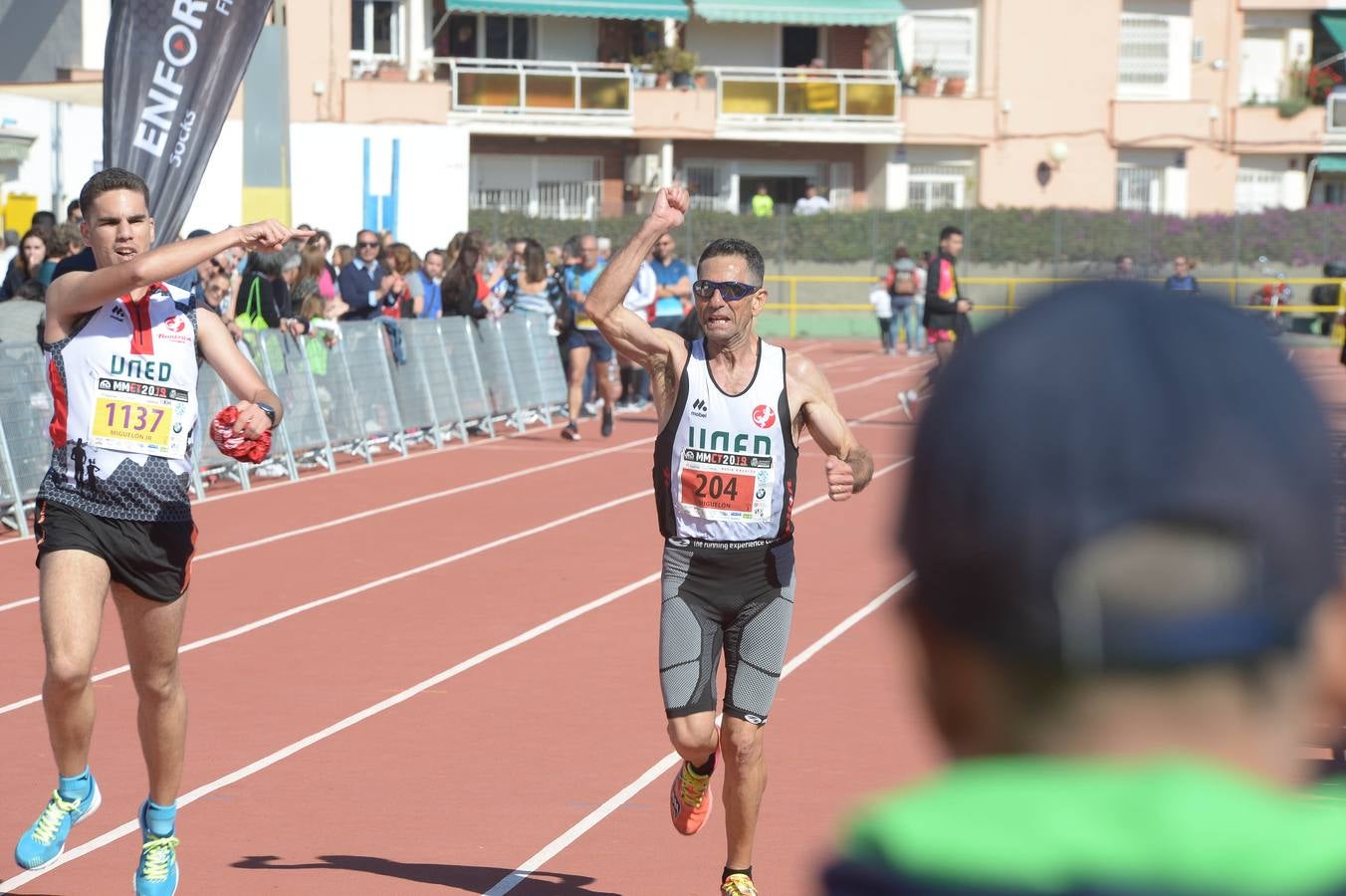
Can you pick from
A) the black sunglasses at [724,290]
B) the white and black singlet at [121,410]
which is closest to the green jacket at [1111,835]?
the white and black singlet at [121,410]

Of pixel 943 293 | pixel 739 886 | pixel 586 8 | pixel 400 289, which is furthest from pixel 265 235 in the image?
pixel 586 8

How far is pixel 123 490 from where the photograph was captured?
588 centimetres

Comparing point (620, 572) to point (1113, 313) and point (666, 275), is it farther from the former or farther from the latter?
point (1113, 313)

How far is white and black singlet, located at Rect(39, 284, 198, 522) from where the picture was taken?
19.2 feet

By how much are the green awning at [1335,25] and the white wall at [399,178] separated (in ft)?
118

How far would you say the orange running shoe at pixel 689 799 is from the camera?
6.04 meters

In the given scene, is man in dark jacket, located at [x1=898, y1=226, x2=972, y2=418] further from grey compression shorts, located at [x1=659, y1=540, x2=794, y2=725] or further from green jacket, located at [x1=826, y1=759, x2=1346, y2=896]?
green jacket, located at [x1=826, y1=759, x2=1346, y2=896]

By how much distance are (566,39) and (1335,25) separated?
2144 centimetres

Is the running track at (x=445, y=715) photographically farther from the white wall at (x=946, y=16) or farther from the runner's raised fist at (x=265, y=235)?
the white wall at (x=946, y=16)

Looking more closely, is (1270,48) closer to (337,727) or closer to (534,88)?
(534,88)

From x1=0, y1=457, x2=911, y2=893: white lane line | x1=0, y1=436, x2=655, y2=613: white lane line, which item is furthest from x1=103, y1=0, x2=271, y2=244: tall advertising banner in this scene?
x1=0, y1=457, x2=911, y2=893: white lane line

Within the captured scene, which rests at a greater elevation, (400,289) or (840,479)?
(400,289)

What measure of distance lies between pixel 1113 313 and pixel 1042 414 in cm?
10

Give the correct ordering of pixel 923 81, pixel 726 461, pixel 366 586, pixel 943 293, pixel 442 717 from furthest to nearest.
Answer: pixel 923 81
pixel 943 293
pixel 366 586
pixel 442 717
pixel 726 461
